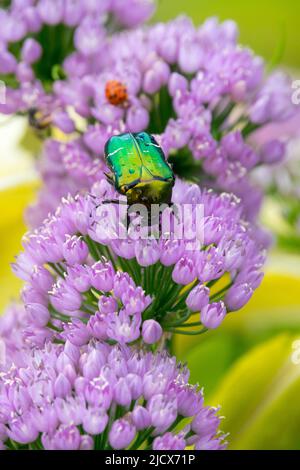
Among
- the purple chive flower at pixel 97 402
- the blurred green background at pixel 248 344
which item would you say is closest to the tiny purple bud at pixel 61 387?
the purple chive flower at pixel 97 402

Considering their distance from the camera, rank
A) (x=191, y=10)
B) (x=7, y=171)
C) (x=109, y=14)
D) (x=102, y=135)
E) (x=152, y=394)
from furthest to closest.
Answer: (x=191, y=10), (x=7, y=171), (x=109, y=14), (x=102, y=135), (x=152, y=394)

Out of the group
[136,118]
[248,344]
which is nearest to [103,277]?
[136,118]

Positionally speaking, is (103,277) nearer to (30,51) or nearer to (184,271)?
(184,271)

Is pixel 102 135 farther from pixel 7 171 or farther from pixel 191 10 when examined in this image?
pixel 191 10

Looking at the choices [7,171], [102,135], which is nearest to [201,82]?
[102,135]

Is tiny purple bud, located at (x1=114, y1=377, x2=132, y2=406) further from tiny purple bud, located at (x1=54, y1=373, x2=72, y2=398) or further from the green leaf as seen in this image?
the green leaf

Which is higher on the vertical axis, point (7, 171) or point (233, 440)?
point (7, 171)
